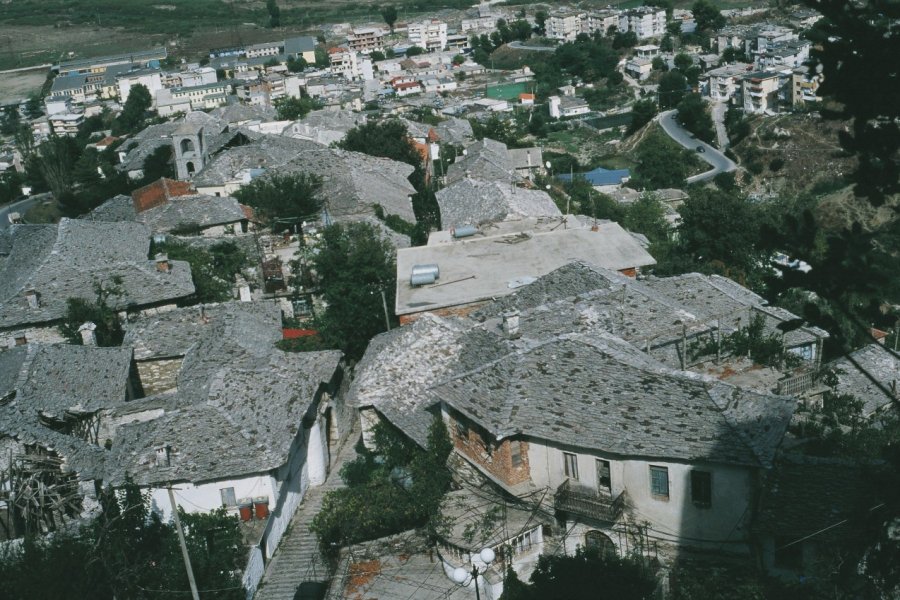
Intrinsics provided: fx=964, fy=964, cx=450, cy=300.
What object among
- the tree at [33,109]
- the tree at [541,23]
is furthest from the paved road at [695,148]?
the tree at [33,109]

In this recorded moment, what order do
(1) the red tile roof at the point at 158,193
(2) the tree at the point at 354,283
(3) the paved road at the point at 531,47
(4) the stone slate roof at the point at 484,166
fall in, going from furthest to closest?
1. (3) the paved road at the point at 531,47
2. (1) the red tile roof at the point at 158,193
3. (4) the stone slate roof at the point at 484,166
4. (2) the tree at the point at 354,283

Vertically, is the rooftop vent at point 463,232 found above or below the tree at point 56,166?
above

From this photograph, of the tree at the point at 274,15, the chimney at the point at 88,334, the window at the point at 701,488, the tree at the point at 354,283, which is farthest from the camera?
the tree at the point at 274,15

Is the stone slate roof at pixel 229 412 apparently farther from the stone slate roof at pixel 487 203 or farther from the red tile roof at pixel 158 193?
the red tile roof at pixel 158 193

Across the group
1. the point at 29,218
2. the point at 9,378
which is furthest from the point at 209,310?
the point at 29,218

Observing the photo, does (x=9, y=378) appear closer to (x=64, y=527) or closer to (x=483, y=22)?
(x=64, y=527)

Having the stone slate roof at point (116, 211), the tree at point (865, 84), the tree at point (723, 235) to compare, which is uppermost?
the tree at point (865, 84)

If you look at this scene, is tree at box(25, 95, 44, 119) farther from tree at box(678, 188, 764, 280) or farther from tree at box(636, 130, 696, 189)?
tree at box(678, 188, 764, 280)
